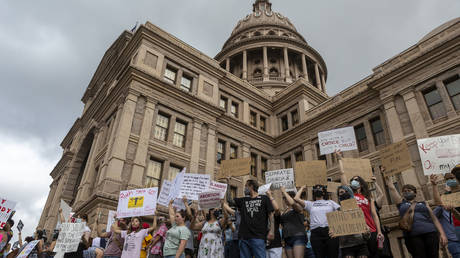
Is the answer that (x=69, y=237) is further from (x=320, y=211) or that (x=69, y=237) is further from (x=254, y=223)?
(x=320, y=211)

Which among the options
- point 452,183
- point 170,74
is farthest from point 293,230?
point 170,74

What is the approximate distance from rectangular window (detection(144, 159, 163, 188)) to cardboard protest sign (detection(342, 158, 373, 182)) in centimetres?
1241

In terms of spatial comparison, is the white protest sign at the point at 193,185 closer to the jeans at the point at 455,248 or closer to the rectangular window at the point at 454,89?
the jeans at the point at 455,248

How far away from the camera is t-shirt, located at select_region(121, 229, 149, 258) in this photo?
6.60 m

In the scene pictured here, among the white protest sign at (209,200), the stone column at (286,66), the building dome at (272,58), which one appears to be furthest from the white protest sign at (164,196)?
the stone column at (286,66)

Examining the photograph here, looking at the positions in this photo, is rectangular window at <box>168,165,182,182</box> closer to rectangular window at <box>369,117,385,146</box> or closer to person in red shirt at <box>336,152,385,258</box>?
rectangular window at <box>369,117,385,146</box>

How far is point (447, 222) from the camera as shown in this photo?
520 centimetres

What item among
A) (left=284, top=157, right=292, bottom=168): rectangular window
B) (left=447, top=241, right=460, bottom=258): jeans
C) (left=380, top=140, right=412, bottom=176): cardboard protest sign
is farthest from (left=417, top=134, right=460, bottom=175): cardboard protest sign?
(left=284, top=157, right=292, bottom=168): rectangular window

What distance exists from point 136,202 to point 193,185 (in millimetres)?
1924

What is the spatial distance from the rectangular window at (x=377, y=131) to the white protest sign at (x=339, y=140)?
10.8 metres

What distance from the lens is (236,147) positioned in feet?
76.4

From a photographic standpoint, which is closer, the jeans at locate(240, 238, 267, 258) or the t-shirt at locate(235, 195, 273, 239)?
the jeans at locate(240, 238, 267, 258)

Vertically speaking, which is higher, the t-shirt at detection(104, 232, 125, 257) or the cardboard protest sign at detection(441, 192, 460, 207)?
the cardboard protest sign at detection(441, 192, 460, 207)

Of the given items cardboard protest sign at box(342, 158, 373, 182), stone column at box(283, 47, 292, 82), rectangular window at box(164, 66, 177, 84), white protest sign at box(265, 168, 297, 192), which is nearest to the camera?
cardboard protest sign at box(342, 158, 373, 182)
